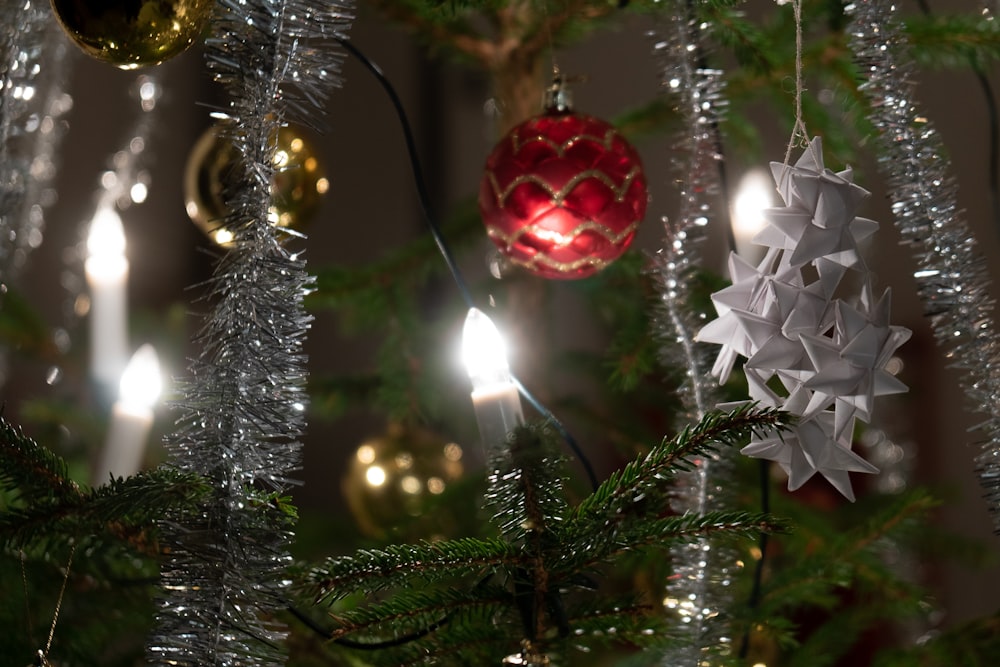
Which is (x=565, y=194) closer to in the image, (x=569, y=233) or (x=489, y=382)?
(x=569, y=233)

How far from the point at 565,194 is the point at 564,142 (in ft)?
0.11

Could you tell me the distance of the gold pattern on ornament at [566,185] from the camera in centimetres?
53

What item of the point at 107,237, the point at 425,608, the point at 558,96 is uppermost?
the point at 107,237

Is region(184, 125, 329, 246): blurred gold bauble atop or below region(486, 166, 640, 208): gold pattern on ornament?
atop

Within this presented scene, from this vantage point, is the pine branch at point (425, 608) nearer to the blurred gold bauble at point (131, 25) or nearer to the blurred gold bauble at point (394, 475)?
the blurred gold bauble at point (131, 25)

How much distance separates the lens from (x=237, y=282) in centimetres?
41

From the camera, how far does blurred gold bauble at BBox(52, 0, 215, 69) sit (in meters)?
0.42

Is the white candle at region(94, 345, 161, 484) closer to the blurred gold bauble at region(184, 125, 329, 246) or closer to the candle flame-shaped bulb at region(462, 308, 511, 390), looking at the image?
the blurred gold bauble at region(184, 125, 329, 246)

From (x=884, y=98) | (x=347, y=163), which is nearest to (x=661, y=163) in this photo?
(x=347, y=163)

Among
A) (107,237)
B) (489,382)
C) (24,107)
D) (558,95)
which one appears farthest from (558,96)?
(107,237)

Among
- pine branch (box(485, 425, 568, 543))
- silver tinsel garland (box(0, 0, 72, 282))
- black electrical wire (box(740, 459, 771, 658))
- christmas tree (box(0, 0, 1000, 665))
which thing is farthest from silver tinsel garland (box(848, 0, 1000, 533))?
silver tinsel garland (box(0, 0, 72, 282))

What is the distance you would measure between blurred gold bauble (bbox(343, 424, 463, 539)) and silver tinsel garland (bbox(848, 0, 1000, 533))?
23.1 inches

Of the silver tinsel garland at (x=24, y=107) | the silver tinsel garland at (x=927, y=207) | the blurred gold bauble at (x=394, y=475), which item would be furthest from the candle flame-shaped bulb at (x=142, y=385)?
the silver tinsel garland at (x=927, y=207)

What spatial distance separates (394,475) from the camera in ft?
3.20
